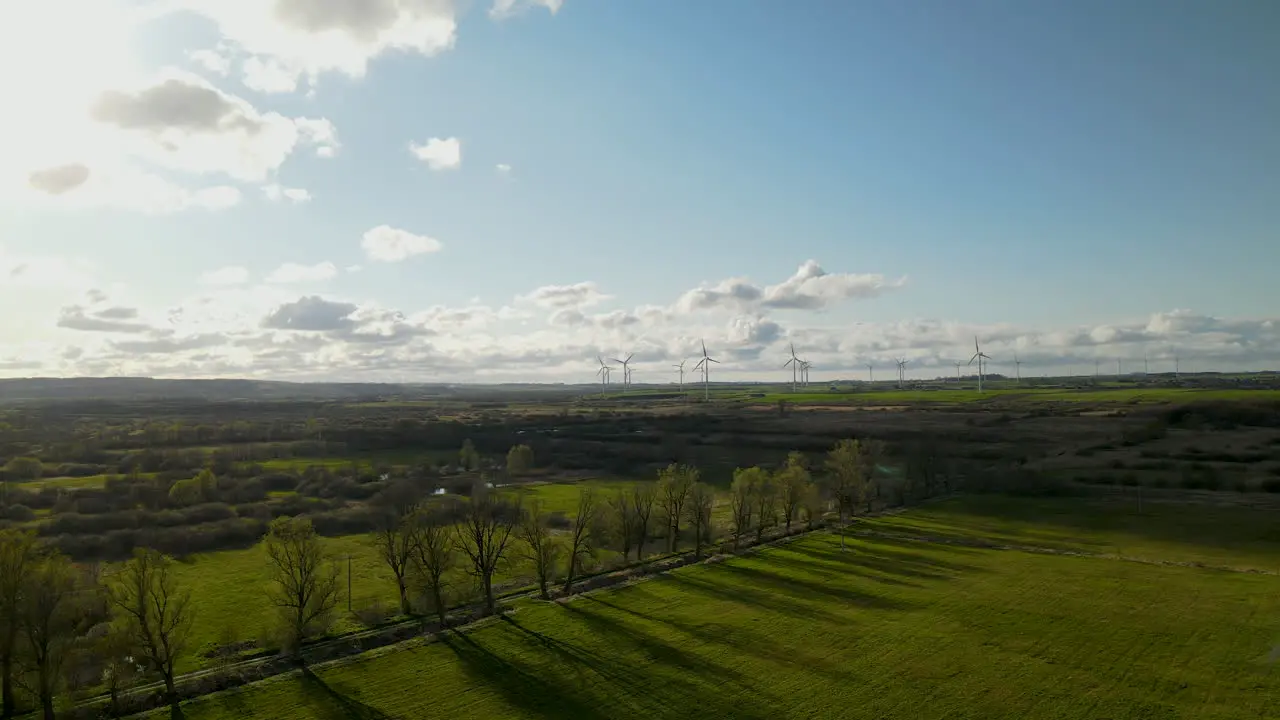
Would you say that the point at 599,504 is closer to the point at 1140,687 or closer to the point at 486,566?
the point at 486,566

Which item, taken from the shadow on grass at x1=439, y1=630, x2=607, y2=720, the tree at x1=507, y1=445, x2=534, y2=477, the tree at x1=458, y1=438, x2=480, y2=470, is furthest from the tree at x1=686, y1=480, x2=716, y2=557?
the tree at x1=458, y1=438, x2=480, y2=470

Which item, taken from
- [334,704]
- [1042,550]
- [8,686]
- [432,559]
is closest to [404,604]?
[432,559]

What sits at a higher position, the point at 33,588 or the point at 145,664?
the point at 33,588

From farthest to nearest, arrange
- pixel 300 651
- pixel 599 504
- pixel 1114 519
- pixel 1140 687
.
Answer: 1. pixel 1114 519
2. pixel 599 504
3. pixel 300 651
4. pixel 1140 687

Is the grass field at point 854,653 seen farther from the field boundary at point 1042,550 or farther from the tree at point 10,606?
the tree at point 10,606

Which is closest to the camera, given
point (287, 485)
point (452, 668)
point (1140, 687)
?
point (1140, 687)

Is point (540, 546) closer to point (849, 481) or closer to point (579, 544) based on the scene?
point (579, 544)

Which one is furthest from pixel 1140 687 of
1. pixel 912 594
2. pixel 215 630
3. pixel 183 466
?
pixel 183 466

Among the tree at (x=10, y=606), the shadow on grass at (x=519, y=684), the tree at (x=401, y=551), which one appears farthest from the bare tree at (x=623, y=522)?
the tree at (x=10, y=606)
